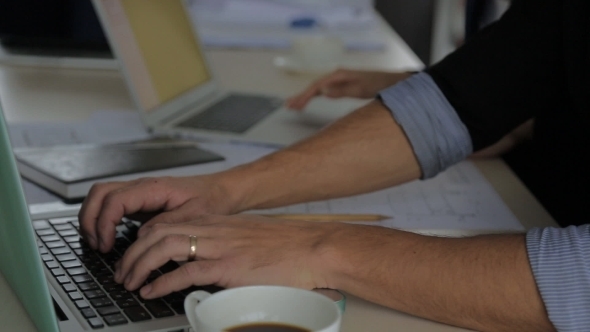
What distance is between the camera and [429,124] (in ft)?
4.35

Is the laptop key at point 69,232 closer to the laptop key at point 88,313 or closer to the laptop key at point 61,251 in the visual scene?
the laptop key at point 61,251

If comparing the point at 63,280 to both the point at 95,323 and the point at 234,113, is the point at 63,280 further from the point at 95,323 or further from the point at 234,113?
the point at 234,113

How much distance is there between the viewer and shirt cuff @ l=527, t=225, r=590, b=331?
33.7 inches

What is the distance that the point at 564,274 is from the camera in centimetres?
87

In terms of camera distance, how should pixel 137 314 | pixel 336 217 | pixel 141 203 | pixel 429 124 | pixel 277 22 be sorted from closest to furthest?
1. pixel 137 314
2. pixel 141 203
3. pixel 336 217
4. pixel 429 124
5. pixel 277 22

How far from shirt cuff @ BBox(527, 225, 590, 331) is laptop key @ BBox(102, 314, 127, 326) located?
40 centimetres

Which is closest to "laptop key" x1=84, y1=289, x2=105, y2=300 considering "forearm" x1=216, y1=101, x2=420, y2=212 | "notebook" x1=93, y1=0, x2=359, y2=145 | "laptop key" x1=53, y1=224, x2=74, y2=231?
"laptop key" x1=53, y1=224, x2=74, y2=231

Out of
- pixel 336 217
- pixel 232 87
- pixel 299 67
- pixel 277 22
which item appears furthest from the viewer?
pixel 277 22

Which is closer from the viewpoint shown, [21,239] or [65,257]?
[21,239]

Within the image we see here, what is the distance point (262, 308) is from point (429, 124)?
641 millimetres

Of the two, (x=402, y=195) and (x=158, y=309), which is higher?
(x=158, y=309)

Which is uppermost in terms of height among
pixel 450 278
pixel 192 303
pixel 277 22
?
pixel 192 303

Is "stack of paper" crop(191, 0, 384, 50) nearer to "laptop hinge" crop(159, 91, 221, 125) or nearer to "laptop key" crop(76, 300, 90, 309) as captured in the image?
"laptop hinge" crop(159, 91, 221, 125)

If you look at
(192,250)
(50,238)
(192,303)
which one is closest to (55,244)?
(50,238)
